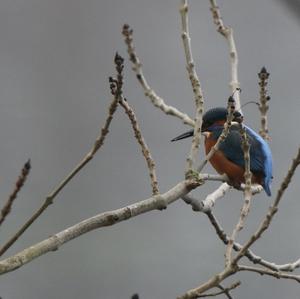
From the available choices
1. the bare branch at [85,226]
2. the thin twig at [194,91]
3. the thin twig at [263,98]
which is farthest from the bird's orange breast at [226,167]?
the bare branch at [85,226]

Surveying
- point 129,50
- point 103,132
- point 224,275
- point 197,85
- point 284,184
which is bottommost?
point 224,275

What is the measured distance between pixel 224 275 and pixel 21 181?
406 millimetres

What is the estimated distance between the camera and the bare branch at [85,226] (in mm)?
991

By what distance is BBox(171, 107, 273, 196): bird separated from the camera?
8.44ft

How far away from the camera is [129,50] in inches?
58.6

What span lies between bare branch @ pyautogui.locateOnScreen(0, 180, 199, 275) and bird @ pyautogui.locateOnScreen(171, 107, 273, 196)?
3.89ft

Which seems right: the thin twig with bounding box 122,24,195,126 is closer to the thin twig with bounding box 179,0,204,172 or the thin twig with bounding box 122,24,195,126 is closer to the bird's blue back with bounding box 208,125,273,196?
the thin twig with bounding box 179,0,204,172

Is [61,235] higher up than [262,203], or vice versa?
[262,203]

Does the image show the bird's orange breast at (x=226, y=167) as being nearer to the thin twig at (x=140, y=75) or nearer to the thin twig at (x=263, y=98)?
the thin twig at (x=263, y=98)

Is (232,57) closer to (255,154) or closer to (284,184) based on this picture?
(255,154)

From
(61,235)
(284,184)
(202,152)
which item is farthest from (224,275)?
(202,152)

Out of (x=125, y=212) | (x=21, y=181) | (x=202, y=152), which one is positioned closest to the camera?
(x=21, y=181)

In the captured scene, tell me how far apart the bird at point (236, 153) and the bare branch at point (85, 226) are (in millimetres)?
1186

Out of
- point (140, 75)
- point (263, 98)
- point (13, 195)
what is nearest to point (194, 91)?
point (140, 75)
